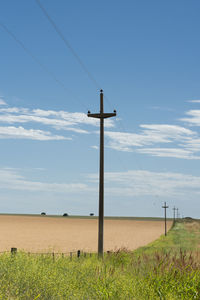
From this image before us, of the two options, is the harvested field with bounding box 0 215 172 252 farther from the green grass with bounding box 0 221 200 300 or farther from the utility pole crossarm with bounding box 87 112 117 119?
the utility pole crossarm with bounding box 87 112 117 119

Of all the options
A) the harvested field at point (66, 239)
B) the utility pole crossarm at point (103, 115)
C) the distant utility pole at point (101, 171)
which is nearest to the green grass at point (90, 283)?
the harvested field at point (66, 239)

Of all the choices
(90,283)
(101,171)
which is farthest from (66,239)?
(90,283)

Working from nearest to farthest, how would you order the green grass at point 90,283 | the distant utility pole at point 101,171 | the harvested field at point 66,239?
the green grass at point 90,283 < the distant utility pole at point 101,171 < the harvested field at point 66,239

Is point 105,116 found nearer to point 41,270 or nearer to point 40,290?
point 41,270

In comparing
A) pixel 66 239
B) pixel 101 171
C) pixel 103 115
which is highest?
pixel 103 115

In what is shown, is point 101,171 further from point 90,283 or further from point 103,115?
point 90,283

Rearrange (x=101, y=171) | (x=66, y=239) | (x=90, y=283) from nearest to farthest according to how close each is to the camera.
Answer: (x=90, y=283)
(x=101, y=171)
(x=66, y=239)

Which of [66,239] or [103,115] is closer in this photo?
[103,115]

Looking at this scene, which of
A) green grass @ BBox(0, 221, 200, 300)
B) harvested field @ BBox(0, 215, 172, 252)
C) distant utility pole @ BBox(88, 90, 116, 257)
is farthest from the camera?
harvested field @ BBox(0, 215, 172, 252)

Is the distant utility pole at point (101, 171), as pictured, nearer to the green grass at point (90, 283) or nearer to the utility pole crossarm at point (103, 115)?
the utility pole crossarm at point (103, 115)

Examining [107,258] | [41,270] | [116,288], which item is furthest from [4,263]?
[107,258]

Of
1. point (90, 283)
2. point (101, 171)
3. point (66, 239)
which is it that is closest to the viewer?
point (90, 283)

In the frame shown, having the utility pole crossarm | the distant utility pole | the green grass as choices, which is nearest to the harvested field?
the distant utility pole

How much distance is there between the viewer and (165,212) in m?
60.0
